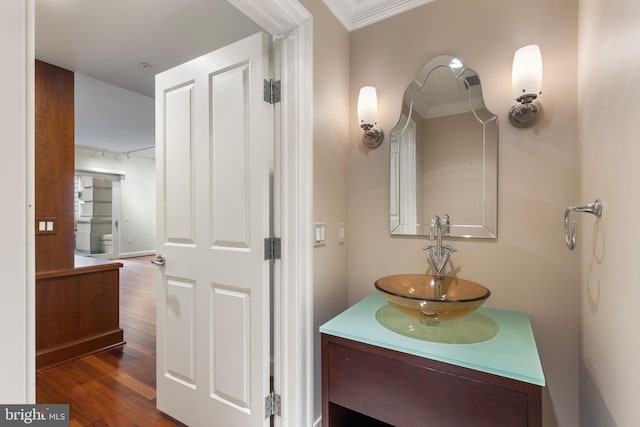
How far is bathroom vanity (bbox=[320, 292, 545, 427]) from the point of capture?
88cm

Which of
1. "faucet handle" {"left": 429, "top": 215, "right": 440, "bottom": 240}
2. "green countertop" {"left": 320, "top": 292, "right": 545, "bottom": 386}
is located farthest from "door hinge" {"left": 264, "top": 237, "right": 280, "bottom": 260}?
"faucet handle" {"left": 429, "top": 215, "right": 440, "bottom": 240}

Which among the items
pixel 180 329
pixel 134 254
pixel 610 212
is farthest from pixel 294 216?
pixel 134 254

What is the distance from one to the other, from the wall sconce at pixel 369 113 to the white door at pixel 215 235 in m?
0.54

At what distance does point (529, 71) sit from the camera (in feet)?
4.03

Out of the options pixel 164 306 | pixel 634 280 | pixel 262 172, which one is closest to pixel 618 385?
pixel 634 280

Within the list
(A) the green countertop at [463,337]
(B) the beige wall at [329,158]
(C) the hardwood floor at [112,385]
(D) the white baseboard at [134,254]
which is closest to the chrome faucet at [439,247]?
(A) the green countertop at [463,337]

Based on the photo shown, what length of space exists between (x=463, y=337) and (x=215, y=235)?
1186 millimetres

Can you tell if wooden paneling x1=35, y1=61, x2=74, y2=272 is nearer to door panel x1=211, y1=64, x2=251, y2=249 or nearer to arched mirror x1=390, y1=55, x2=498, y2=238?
door panel x1=211, y1=64, x2=251, y2=249

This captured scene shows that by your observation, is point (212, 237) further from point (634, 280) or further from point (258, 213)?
point (634, 280)

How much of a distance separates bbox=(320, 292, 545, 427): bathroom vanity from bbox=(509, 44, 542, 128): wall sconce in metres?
0.90

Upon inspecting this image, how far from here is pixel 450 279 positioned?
144 centimetres

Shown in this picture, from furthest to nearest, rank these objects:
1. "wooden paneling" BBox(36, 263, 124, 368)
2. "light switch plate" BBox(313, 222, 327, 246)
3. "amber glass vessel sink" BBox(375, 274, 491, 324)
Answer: "wooden paneling" BBox(36, 263, 124, 368) → "light switch plate" BBox(313, 222, 327, 246) → "amber glass vessel sink" BBox(375, 274, 491, 324)

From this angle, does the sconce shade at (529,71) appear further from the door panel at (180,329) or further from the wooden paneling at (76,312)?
the wooden paneling at (76,312)

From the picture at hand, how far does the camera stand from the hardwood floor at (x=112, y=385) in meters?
1.75
